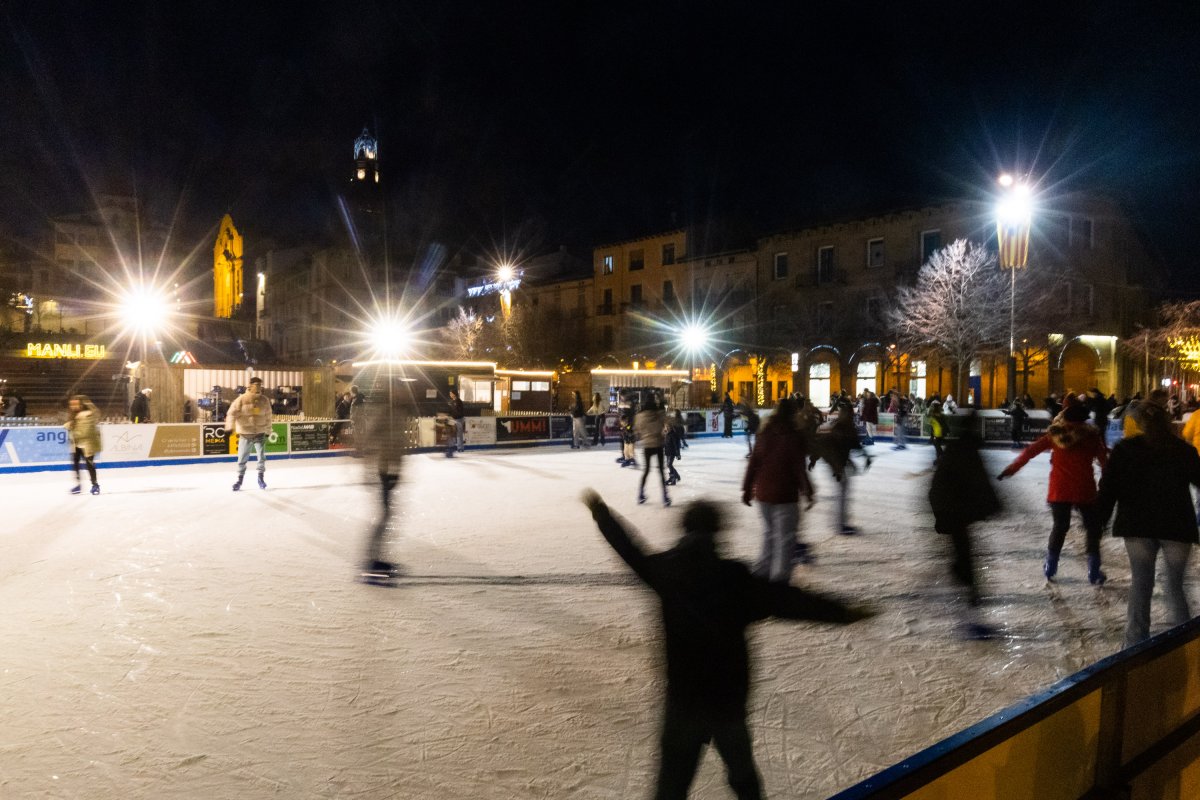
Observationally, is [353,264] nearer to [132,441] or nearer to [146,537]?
[132,441]

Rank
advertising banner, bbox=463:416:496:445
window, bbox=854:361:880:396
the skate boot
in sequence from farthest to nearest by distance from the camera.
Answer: window, bbox=854:361:880:396 < advertising banner, bbox=463:416:496:445 < the skate boot

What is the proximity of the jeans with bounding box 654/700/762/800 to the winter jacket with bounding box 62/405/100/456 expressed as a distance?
12.0 m

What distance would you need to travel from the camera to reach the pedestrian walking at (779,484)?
227 inches

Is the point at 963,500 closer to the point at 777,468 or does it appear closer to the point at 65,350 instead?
the point at 777,468

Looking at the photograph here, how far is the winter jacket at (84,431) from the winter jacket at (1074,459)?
488 inches

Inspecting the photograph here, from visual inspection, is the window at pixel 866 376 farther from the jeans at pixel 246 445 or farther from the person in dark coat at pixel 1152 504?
the person in dark coat at pixel 1152 504

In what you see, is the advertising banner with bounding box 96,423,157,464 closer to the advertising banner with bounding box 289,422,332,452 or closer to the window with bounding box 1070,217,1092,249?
the advertising banner with bounding box 289,422,332,452

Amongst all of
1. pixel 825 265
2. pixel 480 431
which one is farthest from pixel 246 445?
pixel 825 265

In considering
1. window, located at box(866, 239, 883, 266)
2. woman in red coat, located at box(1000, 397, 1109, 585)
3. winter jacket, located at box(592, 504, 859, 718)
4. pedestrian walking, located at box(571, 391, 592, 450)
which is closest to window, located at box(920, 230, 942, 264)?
window, located at box(866, 239, 883, 266)

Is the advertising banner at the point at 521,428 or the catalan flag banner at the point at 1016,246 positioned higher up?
the catalan flag banner at the point at 1016,246

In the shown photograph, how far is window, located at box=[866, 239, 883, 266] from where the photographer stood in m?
34.9

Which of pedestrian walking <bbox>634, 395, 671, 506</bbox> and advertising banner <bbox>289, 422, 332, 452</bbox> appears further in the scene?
advertising banner <bbox>289, 422, 332, 452</bbox>

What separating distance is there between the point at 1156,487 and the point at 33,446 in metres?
18.0

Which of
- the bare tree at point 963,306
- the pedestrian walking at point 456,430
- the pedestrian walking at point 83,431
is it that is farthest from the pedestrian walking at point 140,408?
the bare tree at point 963,306
